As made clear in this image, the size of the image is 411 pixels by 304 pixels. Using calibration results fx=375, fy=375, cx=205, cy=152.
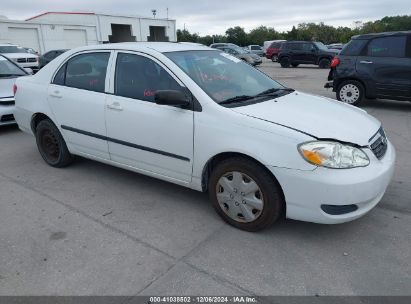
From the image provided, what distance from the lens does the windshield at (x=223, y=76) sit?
3576 millimetres

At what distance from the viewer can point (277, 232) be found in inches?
132

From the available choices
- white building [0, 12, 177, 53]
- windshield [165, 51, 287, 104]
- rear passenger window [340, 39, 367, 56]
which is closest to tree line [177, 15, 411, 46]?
white building [0, 12, 177, 53]

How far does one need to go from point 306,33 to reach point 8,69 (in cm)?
7120

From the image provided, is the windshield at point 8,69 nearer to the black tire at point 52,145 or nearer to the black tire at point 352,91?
the black tire at point 52,145

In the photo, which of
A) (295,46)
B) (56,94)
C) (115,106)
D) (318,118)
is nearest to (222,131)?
(318,118)

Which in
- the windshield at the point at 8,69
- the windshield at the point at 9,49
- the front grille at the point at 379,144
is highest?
the windshield at the point at 8,69

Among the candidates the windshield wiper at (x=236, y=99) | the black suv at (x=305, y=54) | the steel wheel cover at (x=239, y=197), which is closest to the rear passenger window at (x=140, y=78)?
the windshield wiper at (x=236, y=99)

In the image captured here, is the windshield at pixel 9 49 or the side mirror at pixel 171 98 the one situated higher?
the side mirror at pixel 171 98

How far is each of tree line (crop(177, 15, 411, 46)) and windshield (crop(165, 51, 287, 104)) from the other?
220ft

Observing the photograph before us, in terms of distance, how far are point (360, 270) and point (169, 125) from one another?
6.66 ft

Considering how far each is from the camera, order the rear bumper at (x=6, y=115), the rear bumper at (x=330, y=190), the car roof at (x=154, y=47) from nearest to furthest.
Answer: the rear bumper at (x=330, y=190)
the car roof at (x=154, y=47)
the rear bumper at (x=6, y=115)

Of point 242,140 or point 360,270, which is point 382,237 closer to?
point 360,270

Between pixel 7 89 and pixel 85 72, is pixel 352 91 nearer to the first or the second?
pixel 85 72

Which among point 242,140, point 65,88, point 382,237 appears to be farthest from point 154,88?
point 382,237
